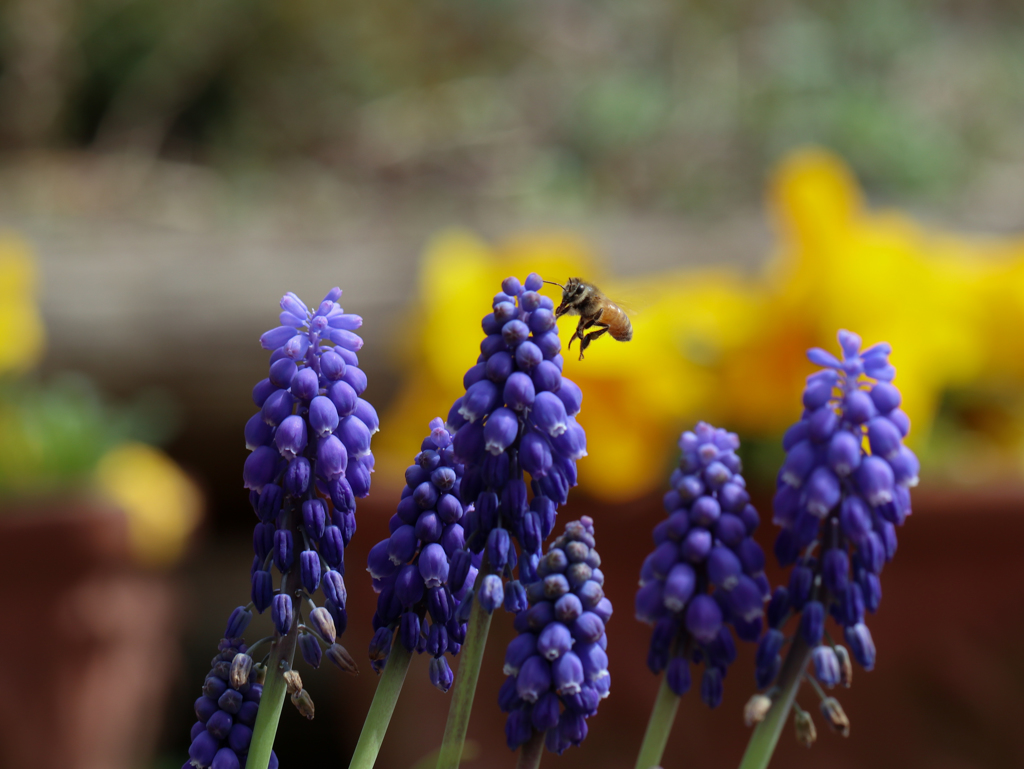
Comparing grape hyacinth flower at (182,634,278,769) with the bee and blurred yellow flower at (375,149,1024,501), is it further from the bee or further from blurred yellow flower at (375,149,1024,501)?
blurred yellow flower at (375,149,1024,501)

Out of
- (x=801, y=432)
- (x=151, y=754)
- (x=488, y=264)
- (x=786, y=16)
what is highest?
(x=786, y=16)

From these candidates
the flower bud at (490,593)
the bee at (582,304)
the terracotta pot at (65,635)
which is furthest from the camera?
the terracotta pot at (65,635)

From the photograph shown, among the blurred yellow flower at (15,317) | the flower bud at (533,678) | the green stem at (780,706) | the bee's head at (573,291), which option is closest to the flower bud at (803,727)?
the green stem at (780,706)

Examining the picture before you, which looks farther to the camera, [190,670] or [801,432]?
[190,670]

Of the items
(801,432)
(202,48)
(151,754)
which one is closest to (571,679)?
(801,432)

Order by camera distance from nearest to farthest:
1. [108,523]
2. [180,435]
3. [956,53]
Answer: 1. [108,523]
2. [180,435]
3. [956,53]

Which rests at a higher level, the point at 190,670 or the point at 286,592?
the point at 286,592

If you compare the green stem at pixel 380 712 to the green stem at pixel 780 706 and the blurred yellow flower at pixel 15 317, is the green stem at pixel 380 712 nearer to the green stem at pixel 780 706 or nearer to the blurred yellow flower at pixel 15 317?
the green stem at pixel 780 706

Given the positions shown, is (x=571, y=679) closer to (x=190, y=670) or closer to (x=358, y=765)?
(x=358, y=765)
